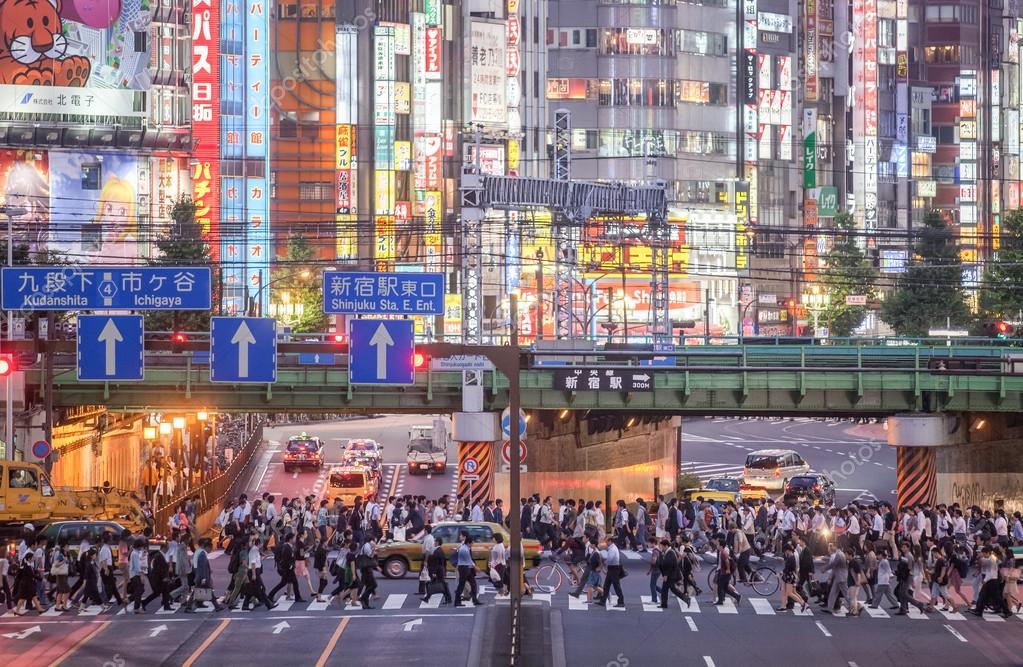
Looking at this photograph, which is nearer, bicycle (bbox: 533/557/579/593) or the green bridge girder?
bicycle (bbox: 533/557/579/593)

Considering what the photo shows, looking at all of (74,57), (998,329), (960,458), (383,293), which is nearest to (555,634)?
(383,293)

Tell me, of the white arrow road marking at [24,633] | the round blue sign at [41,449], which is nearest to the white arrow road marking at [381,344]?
the round blue sign at [41,449]

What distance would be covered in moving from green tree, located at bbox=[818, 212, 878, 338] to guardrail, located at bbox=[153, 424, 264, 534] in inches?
1708

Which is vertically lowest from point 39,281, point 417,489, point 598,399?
point 417,489

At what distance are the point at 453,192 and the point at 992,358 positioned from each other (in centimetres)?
7876

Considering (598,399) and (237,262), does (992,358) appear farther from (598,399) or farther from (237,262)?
(237,262)

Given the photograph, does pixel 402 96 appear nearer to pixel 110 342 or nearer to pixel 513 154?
pixel 513 154

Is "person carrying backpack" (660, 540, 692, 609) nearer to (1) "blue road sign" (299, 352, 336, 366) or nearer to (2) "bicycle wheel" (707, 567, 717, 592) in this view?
(2) "bicycle wheel" (707, 567, 717, 592)

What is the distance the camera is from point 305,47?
122438 millimetres

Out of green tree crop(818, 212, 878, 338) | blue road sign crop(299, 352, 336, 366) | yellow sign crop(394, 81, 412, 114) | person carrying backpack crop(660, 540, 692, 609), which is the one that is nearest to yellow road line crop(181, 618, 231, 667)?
person carrying backpack crop(660, 540, 692, 609)

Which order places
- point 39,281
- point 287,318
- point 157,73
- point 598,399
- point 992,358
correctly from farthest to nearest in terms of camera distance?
point 287,318, point 157,73, point 598,399, point 39,281, point 992,358

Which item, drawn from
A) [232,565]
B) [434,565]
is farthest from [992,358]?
[232,565]

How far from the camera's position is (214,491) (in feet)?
203

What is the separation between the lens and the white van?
69.2 meters
